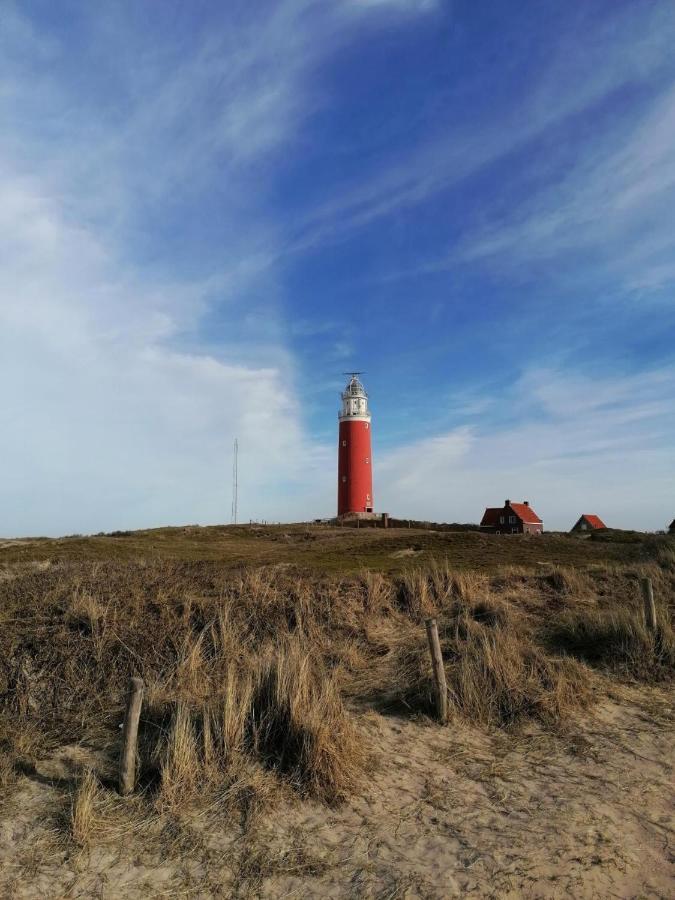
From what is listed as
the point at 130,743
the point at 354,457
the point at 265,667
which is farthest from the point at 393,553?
the point at 354,457

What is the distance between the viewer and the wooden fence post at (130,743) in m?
5.82

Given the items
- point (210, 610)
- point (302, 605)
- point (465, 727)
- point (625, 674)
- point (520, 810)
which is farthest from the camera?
point (302, 605)

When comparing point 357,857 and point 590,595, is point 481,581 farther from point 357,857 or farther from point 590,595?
point 357,857

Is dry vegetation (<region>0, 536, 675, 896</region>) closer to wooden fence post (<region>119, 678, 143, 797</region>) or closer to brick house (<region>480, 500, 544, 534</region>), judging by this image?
wooden fence post (<region>119, 678, 143, 797</region>)

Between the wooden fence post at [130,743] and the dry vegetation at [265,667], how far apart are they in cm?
17

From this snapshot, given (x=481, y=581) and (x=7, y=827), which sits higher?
(x=481, y=581)

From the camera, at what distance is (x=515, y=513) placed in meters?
49.0

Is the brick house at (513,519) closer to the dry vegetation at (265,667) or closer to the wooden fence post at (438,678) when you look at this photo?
the dry vegetation at (265,667)

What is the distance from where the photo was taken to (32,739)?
21.9 ft

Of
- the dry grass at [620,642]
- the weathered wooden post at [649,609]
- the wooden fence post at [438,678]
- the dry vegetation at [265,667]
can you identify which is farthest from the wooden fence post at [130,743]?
the weathered wooden post at [649,609]

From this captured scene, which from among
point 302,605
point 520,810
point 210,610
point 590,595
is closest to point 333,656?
point 302,605

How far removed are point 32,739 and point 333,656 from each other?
4.84 meters

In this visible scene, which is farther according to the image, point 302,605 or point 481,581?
point 481,581

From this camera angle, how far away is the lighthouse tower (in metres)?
48.5
